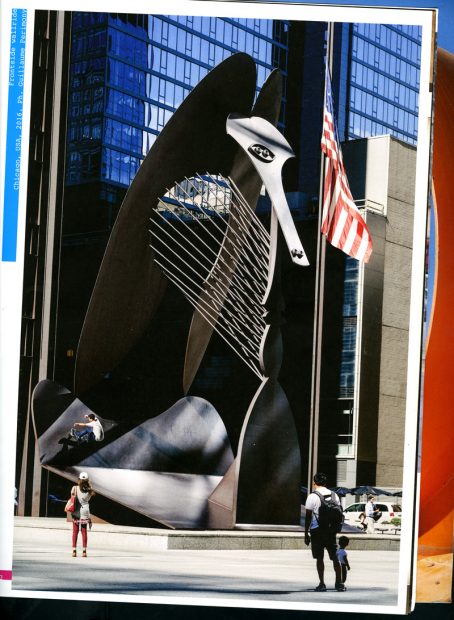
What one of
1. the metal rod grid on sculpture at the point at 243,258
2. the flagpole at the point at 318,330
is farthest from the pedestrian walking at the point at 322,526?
A: the metal rod grid on sculpture at the point at 243,258

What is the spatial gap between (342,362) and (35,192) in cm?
278

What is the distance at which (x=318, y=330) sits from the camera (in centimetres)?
830

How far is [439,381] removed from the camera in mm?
8305

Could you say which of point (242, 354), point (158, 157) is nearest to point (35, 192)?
point (158, 157)

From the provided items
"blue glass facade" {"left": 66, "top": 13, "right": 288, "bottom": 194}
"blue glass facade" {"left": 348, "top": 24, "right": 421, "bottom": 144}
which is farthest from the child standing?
"blue glass facade" {"left": 66, "top": 13, "right": 288, "bottom": 194}

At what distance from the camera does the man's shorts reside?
8.05 m

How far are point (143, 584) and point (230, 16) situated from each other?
14.6ft

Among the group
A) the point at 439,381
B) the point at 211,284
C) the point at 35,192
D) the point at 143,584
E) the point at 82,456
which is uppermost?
the point at 35,192

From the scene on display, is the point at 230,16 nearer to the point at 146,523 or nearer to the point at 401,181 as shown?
the point at 401,181

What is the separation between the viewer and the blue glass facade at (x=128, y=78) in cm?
832

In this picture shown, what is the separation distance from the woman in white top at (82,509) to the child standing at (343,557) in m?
1.94

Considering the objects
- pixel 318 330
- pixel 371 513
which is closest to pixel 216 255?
pixel 318 330

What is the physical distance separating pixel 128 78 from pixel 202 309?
1949 mm

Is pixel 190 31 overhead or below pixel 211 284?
overhead
